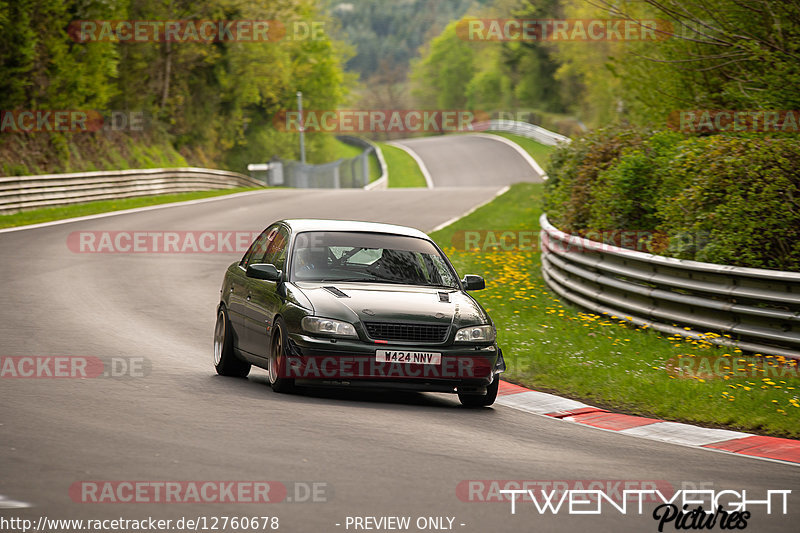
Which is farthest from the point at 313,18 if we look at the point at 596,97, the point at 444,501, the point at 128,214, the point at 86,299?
the point at 444,501

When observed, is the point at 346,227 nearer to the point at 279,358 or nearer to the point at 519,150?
the point at 279,358

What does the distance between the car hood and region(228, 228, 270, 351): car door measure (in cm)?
113

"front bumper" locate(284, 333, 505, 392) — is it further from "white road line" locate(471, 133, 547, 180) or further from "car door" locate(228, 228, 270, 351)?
"white road line" locate(471, 133, 547, 180)

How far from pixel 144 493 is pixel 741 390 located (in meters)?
6.08

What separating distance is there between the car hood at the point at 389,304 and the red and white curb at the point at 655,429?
3.27 ft

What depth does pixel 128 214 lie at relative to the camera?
3244 centimetres

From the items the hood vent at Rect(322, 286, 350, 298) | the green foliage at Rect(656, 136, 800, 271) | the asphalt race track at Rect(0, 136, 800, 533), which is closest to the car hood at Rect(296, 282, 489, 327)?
the hood vent at Rect(322, 286, 350, 298)

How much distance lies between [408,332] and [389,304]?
1.02 ft

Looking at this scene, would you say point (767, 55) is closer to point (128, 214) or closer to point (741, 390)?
point (741, 390)

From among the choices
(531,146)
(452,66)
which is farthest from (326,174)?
(452,66)

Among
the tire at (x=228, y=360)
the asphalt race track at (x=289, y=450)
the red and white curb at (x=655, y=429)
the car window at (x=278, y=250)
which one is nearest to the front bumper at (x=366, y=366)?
the asphalt race track at (x=289, y=450)

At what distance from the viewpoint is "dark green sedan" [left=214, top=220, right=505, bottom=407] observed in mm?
9266

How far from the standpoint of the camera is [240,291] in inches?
439

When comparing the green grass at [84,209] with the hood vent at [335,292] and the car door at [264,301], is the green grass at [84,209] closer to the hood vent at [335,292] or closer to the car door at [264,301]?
the car door at [264,301]
